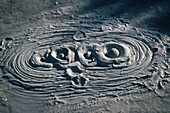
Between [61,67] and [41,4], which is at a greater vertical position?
[41,4]

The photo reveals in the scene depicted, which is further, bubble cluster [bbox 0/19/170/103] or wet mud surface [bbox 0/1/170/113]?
bubble cluster [bbox 0/19/170/103]

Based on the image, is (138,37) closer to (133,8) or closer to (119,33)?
(119,33)

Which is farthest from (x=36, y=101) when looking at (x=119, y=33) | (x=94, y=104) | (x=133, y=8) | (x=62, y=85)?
(x=133, y=8)

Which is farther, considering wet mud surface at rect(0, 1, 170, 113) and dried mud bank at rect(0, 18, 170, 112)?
dried mud bank at rect(0, 18, 170, 112)

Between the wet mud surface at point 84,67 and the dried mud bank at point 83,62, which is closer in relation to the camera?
the wet mud surface at point 84,67

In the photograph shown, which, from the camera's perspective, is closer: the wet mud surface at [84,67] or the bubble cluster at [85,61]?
the wet mud surface at [84,67]
